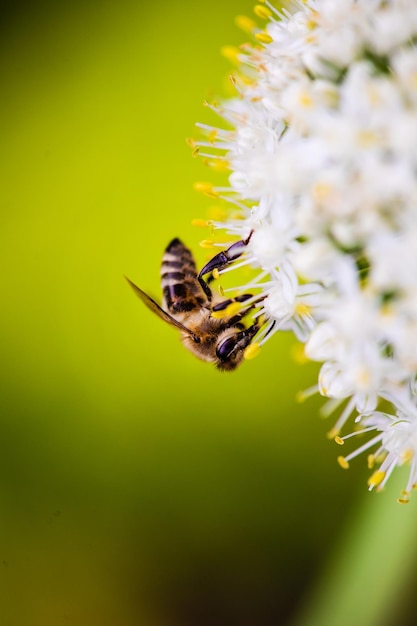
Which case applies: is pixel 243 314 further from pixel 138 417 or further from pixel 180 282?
pixel 138 417

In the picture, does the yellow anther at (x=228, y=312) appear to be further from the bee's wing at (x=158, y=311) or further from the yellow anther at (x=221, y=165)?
the yellow anther at (x=221, y=165)

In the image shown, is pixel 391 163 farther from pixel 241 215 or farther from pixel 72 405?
pixel 72 405

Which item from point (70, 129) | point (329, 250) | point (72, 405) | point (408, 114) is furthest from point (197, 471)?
point (408, 114)

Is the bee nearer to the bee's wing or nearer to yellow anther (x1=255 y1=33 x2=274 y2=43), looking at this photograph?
the bee's wing

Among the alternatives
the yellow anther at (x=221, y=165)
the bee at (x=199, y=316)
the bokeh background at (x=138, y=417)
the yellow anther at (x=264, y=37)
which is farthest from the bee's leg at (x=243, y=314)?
the bokeh background at (x=138, y=417)

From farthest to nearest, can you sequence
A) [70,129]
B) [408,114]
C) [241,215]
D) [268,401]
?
[70,129] < [268,401] < [241,215] < [408,114]

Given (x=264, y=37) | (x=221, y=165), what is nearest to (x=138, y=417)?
(x=221, y=165)
